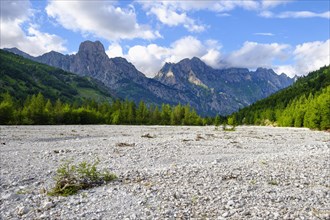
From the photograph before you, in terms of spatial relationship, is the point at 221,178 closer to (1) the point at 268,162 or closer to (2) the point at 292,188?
(2) the point at 292,188

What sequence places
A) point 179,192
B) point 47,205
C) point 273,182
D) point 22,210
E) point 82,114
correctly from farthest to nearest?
point 82,114
point 273,182
point 179,192
point 47,205
point 22,210

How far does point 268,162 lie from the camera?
Result: 23156mm

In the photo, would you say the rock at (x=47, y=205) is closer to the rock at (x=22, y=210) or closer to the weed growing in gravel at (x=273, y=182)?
the rock at (x=22, y=210)

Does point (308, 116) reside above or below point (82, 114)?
above

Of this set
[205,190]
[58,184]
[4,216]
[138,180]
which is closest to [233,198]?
[205,190]

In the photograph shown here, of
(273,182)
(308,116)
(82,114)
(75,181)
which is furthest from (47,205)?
(308,116)

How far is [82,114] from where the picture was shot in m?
117

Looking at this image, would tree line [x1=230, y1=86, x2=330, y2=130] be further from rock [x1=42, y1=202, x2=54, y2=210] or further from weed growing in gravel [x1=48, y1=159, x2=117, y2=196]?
rock [x1=42, y1=202, x2=54, y2=210]

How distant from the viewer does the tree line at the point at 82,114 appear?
92275 mm

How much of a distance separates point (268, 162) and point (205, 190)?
9657mm

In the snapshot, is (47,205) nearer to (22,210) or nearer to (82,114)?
(22,210)

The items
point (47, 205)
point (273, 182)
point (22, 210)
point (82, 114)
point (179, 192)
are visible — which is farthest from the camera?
point (82, 114)

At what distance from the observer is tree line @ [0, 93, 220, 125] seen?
92.3 metres

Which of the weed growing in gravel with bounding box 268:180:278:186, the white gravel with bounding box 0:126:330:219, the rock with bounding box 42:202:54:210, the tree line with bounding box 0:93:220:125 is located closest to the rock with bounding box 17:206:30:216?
the white gravel with bounding box 0:126:330:219
